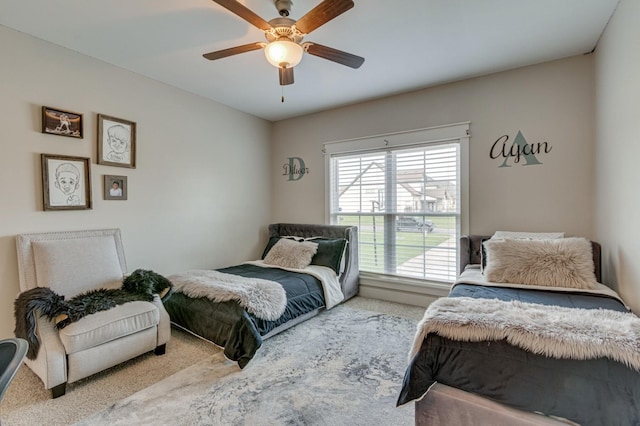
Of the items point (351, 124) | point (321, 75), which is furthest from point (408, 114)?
point (321, 75)

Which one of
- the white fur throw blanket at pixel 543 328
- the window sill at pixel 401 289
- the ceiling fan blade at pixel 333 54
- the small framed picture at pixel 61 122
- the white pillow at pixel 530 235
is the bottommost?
the window sill at pixel 401 289

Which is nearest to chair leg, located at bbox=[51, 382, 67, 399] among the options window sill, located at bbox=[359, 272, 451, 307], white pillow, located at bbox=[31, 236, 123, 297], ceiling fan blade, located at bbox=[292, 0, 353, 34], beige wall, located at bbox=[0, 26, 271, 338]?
white pillow, located at bbox=[31, 236, 123, 297]

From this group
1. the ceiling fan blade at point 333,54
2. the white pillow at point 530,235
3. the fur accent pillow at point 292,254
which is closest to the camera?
the ceiling fan blade at point 333,54

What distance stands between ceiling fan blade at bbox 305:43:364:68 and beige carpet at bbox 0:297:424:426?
235 centimetres

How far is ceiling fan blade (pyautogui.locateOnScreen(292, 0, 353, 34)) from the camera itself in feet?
5.44

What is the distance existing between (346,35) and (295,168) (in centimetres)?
242

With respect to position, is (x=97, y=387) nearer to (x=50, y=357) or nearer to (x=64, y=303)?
(x=50, y=357)

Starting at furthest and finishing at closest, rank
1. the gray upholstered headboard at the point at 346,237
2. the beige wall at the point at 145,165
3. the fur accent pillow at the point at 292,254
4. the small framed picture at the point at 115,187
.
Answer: the gray upholstered headboard at the point at 346,237
the fur accent pillow at the point at 292,254
the small framed picture at the point at 115,187
the beige wall at the point at 145,165

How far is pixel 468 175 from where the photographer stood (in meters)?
3.39

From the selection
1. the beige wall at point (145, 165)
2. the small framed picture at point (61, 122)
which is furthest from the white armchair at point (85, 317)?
the small framed picture at point (61, 122)

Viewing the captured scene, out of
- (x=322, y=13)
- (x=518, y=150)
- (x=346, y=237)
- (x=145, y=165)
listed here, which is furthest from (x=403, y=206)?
(x=145, y=165)

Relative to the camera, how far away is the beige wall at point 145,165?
2422 mm

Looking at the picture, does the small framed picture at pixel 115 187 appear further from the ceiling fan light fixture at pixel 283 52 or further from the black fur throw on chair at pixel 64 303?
the ceiling fan light fixture at pixel 283 52

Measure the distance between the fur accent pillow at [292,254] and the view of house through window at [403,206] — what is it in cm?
75
